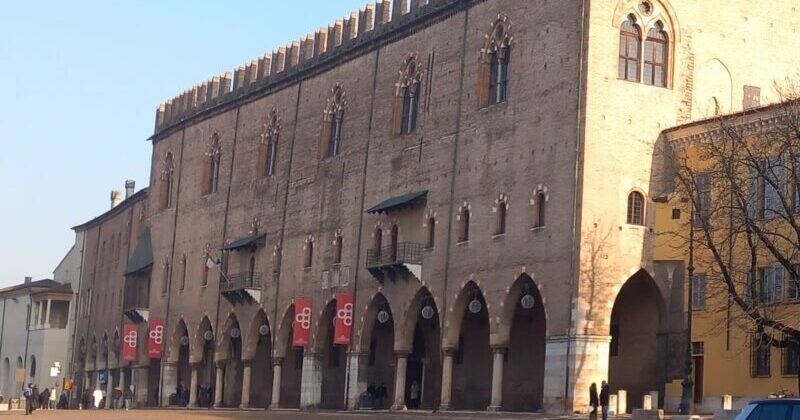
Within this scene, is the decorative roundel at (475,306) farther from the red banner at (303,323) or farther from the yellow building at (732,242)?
the red banner at (303,323)

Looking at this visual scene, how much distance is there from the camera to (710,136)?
42.9 meters

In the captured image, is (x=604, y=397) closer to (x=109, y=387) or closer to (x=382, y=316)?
(x=382, y=316)

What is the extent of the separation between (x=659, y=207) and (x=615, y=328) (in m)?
4.37

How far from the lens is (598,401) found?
4316 cm

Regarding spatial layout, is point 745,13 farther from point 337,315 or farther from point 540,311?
point 337,315

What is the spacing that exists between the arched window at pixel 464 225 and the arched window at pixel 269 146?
49.8 feet

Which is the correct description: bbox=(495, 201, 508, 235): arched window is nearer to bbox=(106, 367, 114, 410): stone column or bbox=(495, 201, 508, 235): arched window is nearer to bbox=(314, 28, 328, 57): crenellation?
bbox=(314, 28, 328, 57): crenellation

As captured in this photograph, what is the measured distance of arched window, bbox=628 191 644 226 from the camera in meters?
46.1

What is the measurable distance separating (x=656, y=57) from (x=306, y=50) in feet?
64.4

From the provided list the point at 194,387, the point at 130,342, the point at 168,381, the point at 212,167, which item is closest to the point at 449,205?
the point at 194,387

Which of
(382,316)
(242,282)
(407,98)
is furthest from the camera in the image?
(242,282)

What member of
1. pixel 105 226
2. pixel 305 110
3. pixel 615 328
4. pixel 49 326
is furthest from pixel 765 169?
pixel 49 326

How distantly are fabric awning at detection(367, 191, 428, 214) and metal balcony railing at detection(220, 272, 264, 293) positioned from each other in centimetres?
994

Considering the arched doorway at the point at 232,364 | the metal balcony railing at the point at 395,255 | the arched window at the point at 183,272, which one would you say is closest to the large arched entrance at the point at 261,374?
the arched doorway at the point at 232,364
